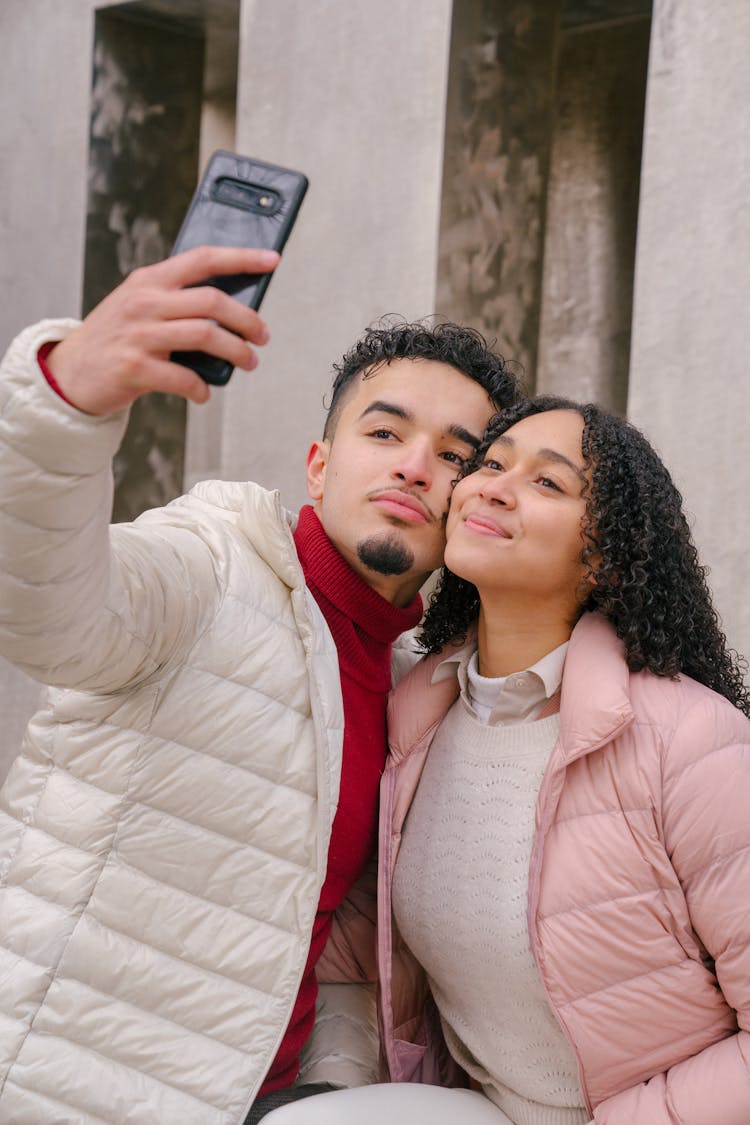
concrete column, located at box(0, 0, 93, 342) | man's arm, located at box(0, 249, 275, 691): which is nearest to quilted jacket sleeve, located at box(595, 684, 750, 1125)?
man's arm, located at box(0, 249, 275, 691)

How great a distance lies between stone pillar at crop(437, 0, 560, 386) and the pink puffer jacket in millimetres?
2150

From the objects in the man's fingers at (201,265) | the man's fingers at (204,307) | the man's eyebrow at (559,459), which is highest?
the man's fingers at (201,265)

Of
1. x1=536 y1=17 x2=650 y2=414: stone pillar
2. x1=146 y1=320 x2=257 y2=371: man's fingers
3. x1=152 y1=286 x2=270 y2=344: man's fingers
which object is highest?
x1=536 y1=17 x2=650 y2=414: stone pillar

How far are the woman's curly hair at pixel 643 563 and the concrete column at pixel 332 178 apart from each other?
174 cm

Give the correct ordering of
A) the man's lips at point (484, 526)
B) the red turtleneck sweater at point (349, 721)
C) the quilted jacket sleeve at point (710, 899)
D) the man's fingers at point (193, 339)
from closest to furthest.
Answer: the man's fingers at point (193, 339) < the quilted jacket sleeve at point (710, 899) < the man's lips at point (484, 526) < the red turtleneck sweater at point (349, 721)

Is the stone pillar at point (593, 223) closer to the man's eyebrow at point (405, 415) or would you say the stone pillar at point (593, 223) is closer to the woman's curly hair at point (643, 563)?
the man's eyebrow at point (405, 415)

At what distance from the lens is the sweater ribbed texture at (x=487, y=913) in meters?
2.02

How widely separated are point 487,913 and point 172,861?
478 mm

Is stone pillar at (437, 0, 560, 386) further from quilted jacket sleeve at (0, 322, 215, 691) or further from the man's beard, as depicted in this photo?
quilted jacket sleeve at (0, 322, 215, 691)

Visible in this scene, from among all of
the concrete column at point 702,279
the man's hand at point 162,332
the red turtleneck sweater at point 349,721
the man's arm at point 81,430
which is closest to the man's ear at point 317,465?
the red turtleneck sweater at point 349,721

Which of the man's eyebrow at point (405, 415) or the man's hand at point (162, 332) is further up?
the man's hand at point (162, 332)

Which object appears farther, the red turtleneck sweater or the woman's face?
the red turtleneck sweater

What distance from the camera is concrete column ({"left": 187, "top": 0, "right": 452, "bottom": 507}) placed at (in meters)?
3.91

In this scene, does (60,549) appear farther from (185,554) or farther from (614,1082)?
(614,1082)
